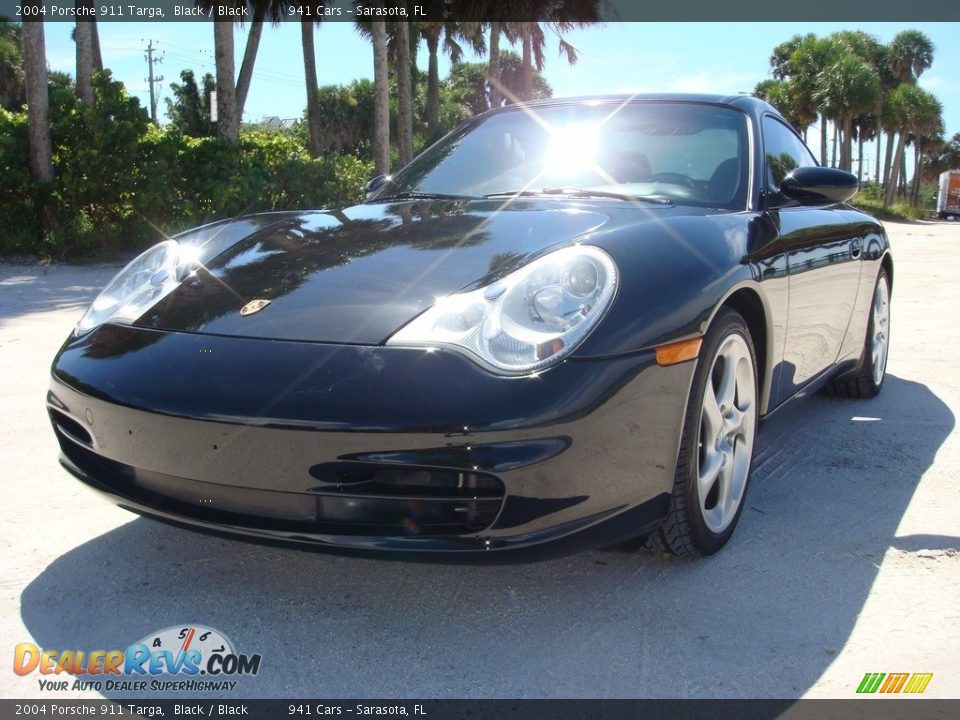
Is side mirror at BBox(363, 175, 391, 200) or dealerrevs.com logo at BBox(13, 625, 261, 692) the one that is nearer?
dealerrevs.com logo at BBox(13, 625, 261, 692)

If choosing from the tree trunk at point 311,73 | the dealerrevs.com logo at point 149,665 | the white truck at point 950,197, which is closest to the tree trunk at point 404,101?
the tree trunk at point 311,73

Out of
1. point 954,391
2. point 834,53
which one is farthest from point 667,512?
point 834,53

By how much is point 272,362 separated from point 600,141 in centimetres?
173

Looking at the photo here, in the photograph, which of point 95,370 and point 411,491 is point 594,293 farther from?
point 95,370

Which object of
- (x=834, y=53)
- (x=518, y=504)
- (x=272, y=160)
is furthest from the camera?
(x=834, y=53)

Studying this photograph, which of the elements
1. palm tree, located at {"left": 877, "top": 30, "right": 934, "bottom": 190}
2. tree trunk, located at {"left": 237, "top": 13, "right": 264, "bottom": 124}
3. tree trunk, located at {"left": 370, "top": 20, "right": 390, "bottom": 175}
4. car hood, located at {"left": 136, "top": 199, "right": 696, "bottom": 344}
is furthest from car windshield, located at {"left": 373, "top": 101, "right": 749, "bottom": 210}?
palm tree, located at {"left": 877, "top": 30, "right": 934, "bottom": 190}

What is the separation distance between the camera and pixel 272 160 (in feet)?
41.9

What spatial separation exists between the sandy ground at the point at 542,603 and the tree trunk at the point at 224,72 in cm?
1200

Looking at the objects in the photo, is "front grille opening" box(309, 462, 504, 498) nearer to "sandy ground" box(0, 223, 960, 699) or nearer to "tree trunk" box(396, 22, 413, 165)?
"sandy ground" box(0, 223, 960, 699)

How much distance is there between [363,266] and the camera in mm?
2498

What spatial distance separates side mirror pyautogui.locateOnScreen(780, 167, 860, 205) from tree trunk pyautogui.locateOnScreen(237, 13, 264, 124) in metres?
18.4

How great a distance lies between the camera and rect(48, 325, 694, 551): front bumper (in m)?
1.94

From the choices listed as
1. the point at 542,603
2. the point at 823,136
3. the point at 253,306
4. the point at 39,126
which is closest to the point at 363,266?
the point at 253,306

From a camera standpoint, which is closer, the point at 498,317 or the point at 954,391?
the point at 498,317
